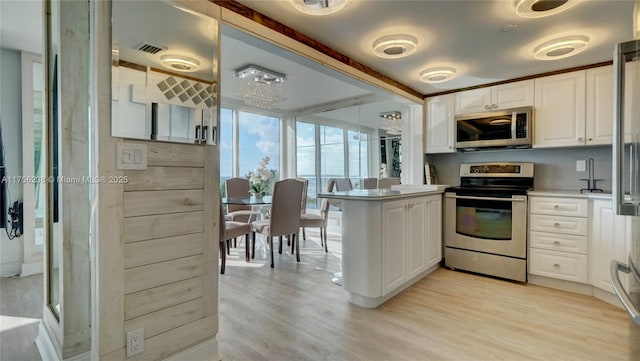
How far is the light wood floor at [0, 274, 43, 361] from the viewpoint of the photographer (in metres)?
1.92

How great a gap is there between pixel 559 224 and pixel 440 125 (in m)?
1.75

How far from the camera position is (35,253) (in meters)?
3.40

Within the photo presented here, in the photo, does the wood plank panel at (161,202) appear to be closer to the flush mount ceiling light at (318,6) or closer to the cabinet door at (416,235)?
the flush mount ceiling light at (318,6)

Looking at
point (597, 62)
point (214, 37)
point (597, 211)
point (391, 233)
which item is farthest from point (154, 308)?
point (597, 62)

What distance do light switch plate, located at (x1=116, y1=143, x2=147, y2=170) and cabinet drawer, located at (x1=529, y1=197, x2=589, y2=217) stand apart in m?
3.55

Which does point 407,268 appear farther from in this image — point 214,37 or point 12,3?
point 12,3

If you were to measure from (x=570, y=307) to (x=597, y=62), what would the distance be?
7.82ft

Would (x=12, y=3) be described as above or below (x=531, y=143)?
above

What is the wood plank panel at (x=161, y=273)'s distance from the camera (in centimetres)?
151

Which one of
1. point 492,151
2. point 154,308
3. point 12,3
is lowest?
point 154,308

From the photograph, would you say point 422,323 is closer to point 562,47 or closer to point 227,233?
point 227,233

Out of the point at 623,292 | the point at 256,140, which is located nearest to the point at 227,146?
the point at 256,140

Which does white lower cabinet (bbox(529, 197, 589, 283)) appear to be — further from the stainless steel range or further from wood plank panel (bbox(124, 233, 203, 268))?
wood plank panel (bbox(124, 233, 203, 268))

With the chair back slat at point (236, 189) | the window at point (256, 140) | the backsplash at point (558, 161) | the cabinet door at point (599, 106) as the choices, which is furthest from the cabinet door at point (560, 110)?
the window at point (256, 140)
